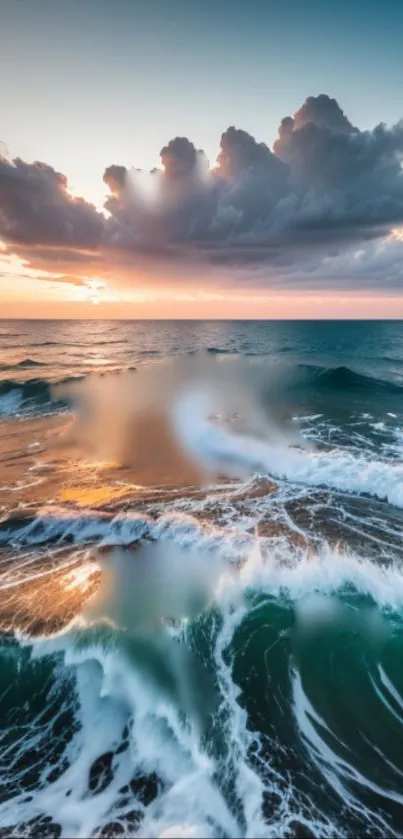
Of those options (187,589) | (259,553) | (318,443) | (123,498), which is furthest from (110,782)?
(318,443)

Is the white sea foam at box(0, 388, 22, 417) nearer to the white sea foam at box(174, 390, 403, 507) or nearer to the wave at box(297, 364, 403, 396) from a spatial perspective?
the white sea foam at box(174, 390, 403, 507)

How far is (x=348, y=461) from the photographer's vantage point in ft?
42.1

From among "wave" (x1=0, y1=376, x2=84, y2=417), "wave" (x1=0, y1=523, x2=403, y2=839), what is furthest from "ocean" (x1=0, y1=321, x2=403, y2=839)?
"wave" (x1=0, y1=376, x2=84, y2=417)

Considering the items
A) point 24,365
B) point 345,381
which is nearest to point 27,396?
point 24,365

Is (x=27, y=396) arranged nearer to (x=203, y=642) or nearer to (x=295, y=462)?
(x=295, y=462)

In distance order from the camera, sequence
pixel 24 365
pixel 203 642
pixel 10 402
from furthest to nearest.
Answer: pixel 24 365 → pixel 10 402 → pixel 203 642

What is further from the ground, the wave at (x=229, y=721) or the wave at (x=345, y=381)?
the wave at (x=345, y=381)

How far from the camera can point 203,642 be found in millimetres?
6109

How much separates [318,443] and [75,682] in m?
11.9

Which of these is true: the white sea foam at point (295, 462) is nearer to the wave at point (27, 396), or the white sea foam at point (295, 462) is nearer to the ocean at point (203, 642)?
the ocean at point (203, 642)

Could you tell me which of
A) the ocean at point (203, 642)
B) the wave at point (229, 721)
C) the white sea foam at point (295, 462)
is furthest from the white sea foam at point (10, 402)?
the wave at point (229, 721)

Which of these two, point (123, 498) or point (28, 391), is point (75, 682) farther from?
point (28, 391)

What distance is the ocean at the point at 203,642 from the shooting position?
13.7 feet

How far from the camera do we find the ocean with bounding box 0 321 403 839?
13.7 ft
